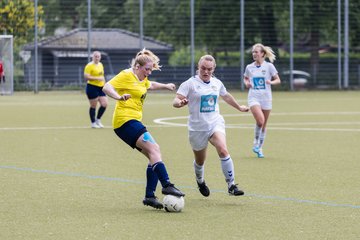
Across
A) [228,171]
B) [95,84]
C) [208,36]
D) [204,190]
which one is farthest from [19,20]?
[228,171]

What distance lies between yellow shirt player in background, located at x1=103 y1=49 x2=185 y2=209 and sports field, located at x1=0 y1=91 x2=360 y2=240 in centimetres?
36

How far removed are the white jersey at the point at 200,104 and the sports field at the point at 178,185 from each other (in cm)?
86

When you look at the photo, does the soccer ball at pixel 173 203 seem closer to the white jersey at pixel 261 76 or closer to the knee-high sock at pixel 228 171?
the knee-high sock at pixel 228 171

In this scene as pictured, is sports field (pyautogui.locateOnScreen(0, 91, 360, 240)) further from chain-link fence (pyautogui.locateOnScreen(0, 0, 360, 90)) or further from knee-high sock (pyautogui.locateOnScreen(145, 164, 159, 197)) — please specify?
chain-link fence (pyautogui.locateOnScreen(0, 0, 360, 90))

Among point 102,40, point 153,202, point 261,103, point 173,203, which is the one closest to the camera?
point 173,203

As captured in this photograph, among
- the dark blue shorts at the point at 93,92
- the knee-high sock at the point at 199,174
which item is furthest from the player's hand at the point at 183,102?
the dark blue shorts at the point at 93,92

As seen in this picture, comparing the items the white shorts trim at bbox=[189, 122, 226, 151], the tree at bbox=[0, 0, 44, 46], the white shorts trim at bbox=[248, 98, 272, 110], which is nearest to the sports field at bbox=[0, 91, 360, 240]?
the white shorts trim at bbox=[189, 122, 226, 151]

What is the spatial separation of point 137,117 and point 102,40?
139 feet

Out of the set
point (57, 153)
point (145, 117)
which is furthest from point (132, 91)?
point (145, 117)

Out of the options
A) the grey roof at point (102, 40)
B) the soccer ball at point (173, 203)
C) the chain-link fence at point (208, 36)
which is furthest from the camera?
the grey roof at point (102, 40)

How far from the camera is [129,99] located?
36.3 feet

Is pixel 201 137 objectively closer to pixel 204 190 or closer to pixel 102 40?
pixel 204 190

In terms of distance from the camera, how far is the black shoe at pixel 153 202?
1046 cm

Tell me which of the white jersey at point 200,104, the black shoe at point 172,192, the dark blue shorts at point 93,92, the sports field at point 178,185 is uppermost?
the white jersey at point 200,104
